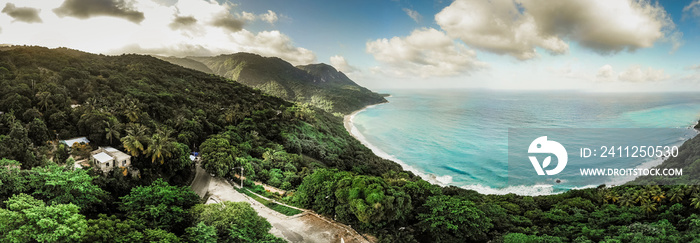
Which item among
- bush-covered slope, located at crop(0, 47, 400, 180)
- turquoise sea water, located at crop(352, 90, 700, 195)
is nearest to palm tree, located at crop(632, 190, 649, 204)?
turquoise sea water, located at crop(352, 90, 700, 195)

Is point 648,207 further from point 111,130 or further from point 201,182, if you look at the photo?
point 111,130

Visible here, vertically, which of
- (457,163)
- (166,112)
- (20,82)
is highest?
(20,82)

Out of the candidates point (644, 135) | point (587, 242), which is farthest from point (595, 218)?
point (644, 135)

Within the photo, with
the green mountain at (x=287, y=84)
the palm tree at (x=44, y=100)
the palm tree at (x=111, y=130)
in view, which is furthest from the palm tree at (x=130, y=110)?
the green mountain at (x=287, y=84)

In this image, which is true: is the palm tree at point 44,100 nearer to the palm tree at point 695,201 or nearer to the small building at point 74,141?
the small building at point 74,141

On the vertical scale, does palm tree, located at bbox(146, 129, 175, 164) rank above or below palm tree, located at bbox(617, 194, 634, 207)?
above

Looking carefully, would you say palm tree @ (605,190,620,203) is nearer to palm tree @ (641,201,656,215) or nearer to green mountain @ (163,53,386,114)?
palm tree @ (641,201,656,215)

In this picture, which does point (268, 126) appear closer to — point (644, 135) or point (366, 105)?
point (644, 135)
